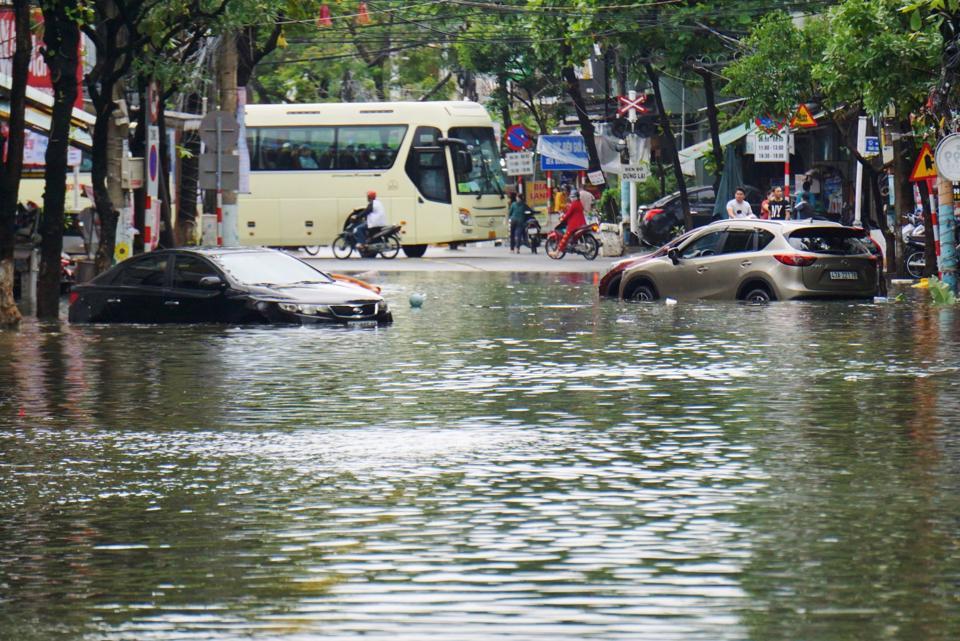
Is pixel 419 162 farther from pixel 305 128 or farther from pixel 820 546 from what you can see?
pixel 820 546

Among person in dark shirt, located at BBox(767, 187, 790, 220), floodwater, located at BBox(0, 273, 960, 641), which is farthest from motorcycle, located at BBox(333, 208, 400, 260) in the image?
floodwater, located at BBox(0, 273, 960, 641)

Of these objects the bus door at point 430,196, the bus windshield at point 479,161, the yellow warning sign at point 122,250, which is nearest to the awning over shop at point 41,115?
the yellow warning sign at point 122,250

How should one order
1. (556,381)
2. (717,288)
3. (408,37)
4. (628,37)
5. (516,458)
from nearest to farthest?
(516,458) → (556,381) → (717,288) → (628,37) → (408,37)

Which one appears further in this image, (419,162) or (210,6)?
(419,162)

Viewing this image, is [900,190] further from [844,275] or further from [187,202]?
[187,202]

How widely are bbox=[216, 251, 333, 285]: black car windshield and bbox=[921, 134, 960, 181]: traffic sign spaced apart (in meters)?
9.23

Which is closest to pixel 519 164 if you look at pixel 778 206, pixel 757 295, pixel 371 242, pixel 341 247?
pixel 341 247

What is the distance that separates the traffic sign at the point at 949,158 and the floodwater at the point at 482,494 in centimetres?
909

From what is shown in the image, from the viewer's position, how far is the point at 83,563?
8023mm

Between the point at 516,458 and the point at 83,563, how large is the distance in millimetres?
3721

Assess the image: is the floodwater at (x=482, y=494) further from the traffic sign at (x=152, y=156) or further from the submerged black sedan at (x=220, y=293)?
the traffic sign at (x=152, y=156)

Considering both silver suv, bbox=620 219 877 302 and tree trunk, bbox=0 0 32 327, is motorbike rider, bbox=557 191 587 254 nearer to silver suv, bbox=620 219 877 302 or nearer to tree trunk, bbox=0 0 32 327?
silver suv, bbox=620 219 877 302

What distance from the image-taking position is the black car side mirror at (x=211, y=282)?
2350 centimetres

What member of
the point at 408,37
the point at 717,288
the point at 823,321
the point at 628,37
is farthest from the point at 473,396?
the point at 408,37
